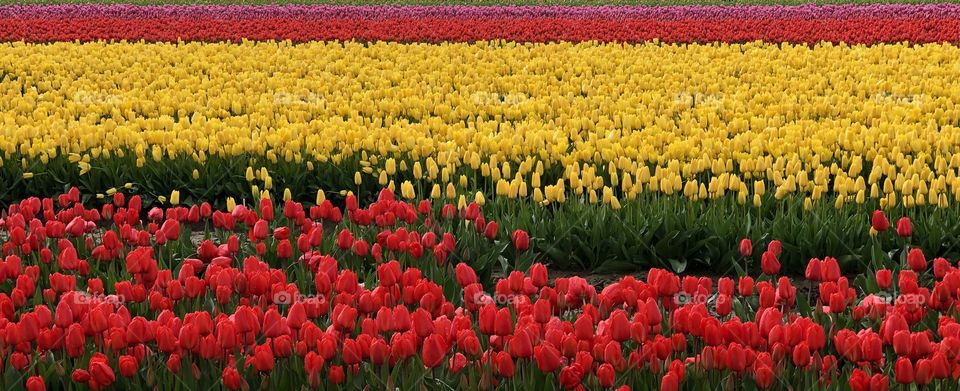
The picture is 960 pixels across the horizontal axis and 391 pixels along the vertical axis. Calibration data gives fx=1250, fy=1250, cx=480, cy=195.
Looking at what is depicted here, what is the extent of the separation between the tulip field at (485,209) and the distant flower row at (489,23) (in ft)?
0.34

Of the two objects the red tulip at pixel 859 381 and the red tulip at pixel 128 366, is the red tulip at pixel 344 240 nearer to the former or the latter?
the red tulip at pixel 128 366

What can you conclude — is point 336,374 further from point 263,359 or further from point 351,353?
point 263,359

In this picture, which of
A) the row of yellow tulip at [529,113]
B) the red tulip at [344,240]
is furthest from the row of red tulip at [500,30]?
the red tulip at [344,240]

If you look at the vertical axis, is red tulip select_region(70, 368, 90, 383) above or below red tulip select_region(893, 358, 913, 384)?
below

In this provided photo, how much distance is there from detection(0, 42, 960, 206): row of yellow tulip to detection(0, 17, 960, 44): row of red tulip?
116 centimetres

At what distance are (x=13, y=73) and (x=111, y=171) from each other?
5.38 metres

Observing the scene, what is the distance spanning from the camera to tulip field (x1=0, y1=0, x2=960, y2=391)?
3.08 metres

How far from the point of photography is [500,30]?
16.0m

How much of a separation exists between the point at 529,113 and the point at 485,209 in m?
3.16

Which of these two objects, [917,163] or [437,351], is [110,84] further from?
[437,351]

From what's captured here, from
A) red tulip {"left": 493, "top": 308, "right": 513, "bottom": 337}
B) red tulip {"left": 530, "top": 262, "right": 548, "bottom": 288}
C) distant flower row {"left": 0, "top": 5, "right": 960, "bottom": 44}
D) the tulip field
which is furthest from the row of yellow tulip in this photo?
red tulip {"left": 493, "top": 308, "right": 513, "bottom": 337}

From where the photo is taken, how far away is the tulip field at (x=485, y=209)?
3.08 m

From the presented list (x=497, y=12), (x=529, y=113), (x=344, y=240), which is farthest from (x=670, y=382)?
(x=497, y=12)

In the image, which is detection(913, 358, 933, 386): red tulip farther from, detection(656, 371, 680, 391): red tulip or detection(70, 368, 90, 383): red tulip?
detection(70, 368, 90, 383): red tulip
